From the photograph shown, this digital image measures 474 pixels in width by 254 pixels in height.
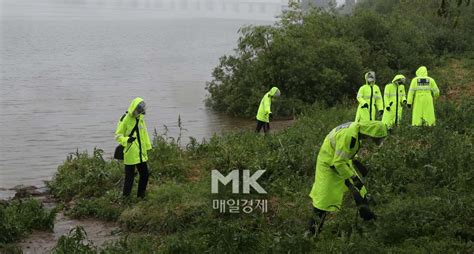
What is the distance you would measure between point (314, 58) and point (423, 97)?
1081 cm

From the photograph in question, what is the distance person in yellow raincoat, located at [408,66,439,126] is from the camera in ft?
45.2

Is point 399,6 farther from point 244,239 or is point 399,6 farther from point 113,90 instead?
point 244,239

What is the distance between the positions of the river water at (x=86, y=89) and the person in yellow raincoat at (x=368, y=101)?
7.89m

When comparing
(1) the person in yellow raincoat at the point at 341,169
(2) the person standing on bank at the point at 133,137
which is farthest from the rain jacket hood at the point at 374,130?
(2) the person standing on bank at the point at 133,137

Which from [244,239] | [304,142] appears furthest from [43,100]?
[244,239]

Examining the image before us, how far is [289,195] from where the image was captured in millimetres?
10273

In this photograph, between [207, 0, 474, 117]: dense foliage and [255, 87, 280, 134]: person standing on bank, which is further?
[207, 0, 474, 117]: dense foliage

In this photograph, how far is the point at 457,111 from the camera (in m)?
14.6

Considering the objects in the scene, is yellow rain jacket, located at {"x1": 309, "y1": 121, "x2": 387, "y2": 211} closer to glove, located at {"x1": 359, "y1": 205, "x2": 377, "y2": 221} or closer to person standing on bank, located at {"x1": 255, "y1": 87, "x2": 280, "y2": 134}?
glove, located at {"x1": 359, "y1": 205, "x2": 377, "y2": 221}

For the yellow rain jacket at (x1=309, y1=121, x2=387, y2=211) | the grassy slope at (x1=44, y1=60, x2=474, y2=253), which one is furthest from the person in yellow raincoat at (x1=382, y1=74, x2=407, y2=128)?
the yellow rain jacket at (x1=309, y1=121, x2=387, y2=211)

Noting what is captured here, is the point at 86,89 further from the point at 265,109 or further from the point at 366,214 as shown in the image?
the point at 366,214

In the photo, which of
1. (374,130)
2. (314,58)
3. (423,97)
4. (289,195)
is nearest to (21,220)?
(289,195)

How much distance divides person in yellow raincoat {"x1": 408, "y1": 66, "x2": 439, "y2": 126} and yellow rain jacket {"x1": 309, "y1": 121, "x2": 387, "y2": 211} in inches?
277

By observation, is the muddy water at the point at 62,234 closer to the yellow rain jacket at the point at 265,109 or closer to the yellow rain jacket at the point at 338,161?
the yellow rain jacket at the point at 338,161
